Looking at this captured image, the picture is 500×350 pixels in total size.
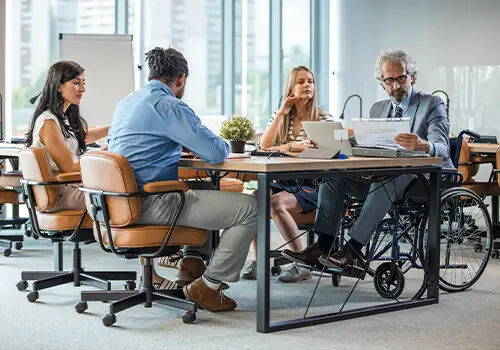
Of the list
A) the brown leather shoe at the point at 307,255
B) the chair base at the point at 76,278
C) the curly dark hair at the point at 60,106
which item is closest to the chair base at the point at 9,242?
the chair base at the point at 76,278

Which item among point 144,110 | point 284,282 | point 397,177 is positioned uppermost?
point 144,110

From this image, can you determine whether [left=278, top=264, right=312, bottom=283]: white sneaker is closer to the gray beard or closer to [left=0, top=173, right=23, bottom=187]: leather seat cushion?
the gray beard

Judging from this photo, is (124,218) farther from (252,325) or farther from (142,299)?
(252,325)

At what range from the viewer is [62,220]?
14.7ft

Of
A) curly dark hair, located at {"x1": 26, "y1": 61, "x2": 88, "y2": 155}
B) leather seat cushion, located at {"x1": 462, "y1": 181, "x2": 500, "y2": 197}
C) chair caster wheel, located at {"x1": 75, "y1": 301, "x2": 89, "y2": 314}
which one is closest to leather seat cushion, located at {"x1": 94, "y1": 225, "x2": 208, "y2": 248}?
chair caster wheel, located at {"x1": 75, "y1": 301, "x2": 89, "y2": 314}

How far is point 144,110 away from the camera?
4.02 meters

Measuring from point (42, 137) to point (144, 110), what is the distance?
0.83m

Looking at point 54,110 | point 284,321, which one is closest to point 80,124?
point 54,110

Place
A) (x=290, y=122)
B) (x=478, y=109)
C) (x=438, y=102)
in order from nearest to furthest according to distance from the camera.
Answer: (x=438, y=102), (x=290, y=122), (x=478, y=109)

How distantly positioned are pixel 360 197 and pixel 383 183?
0.30 metres

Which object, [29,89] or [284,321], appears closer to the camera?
[284,321]

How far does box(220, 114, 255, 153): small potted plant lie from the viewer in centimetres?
448

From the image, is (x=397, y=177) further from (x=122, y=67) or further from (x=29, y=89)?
(x=29, y=89)

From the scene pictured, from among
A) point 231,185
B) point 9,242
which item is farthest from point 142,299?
point 9,242
